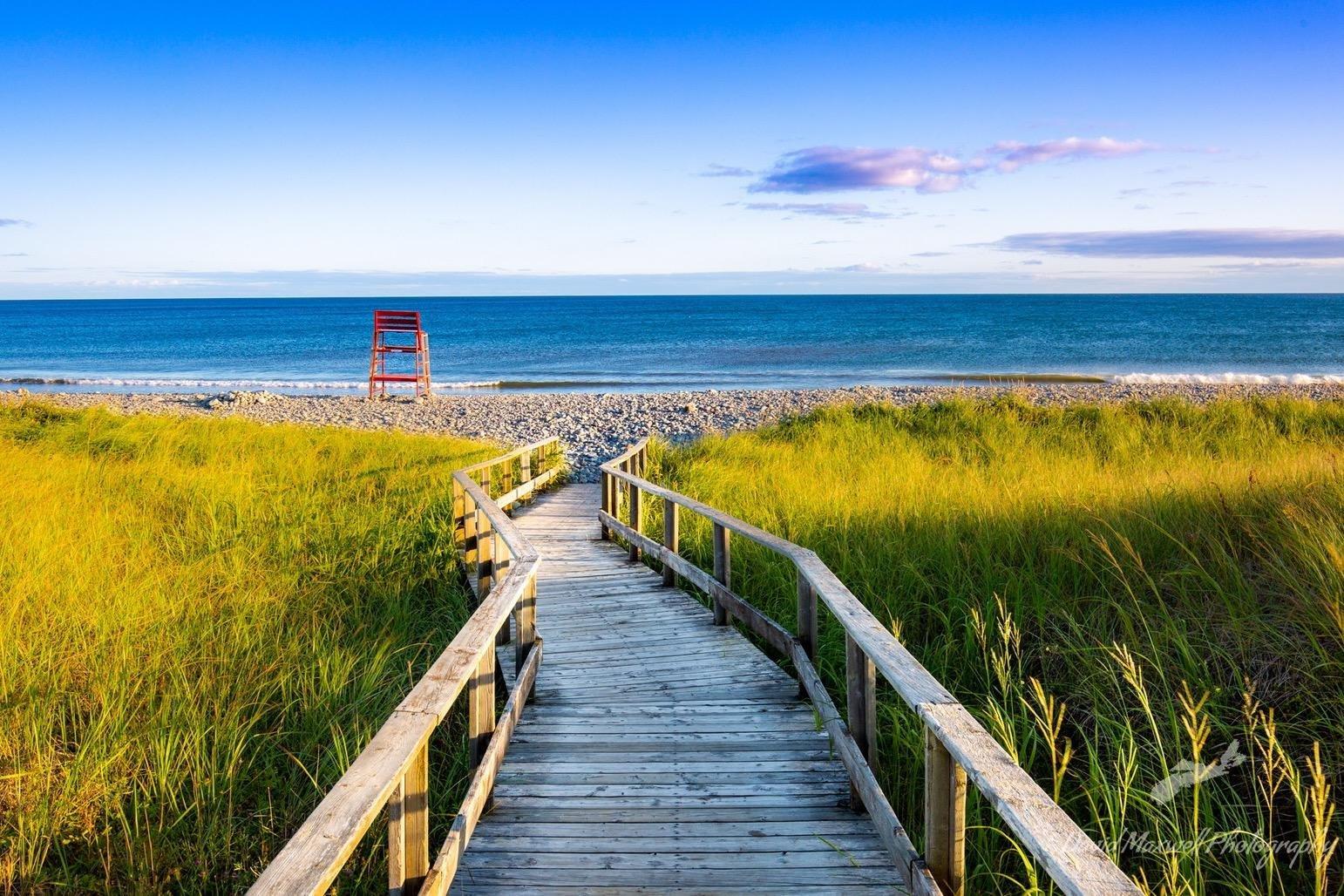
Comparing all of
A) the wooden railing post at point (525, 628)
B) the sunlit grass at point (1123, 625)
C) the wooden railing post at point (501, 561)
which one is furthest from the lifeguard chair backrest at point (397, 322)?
the wooden railing post at point (525, 628)

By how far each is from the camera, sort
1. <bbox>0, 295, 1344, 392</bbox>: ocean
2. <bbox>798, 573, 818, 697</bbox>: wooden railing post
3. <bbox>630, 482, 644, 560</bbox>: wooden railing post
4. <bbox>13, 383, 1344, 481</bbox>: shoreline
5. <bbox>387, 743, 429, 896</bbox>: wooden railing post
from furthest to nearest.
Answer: <bbox>0, 295, 1344, 392</bbox>: ocean, <bbox>13, 383, 1344, 481</bbox>: shoreline, <bbox>630, 482, 644, 560</bbox>: wooden railing post, <bbox>798, 573, 818, 697</bbox>: wooden railing post, <bbox>387, 743, 429, 896</bbox>: wooden railing post

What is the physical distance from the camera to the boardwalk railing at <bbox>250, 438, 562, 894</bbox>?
1946mm

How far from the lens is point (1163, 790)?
3.37 meters

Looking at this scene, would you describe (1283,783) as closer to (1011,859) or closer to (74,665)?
(1011,859)

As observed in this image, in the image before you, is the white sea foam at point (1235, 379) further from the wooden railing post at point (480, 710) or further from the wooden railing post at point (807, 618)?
the wooden railing post at point (480, 710)

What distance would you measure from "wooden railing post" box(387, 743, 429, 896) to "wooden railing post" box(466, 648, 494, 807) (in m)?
0.92

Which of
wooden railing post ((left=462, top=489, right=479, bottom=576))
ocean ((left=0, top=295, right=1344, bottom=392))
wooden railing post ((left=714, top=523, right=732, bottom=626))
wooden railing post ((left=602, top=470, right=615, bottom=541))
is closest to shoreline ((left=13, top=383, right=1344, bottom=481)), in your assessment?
wooden railing post ((left=602, top=470, right=615, bottom=541))

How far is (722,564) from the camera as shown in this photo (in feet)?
20.8

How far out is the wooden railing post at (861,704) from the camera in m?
3.59

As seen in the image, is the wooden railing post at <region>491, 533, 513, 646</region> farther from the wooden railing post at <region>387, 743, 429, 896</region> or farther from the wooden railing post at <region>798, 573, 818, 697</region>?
the wooden railing post at <region>387, 743, 429, 896</region>

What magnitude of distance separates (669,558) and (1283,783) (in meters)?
4.68

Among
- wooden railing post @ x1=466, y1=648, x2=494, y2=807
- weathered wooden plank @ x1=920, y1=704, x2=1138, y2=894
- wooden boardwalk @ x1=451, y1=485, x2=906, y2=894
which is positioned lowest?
wooden boardwalk @ x1=451, y1=485, x2=906, y2=894

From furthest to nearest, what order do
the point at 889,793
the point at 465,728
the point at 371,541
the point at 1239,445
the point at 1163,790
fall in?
1. the point at 1239,445
2. the point at 371,541
3. the point at 465,728
4. the point at 889,793
5. the point at 1163,790

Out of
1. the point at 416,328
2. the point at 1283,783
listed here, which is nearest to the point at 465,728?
the point at 1283,783
